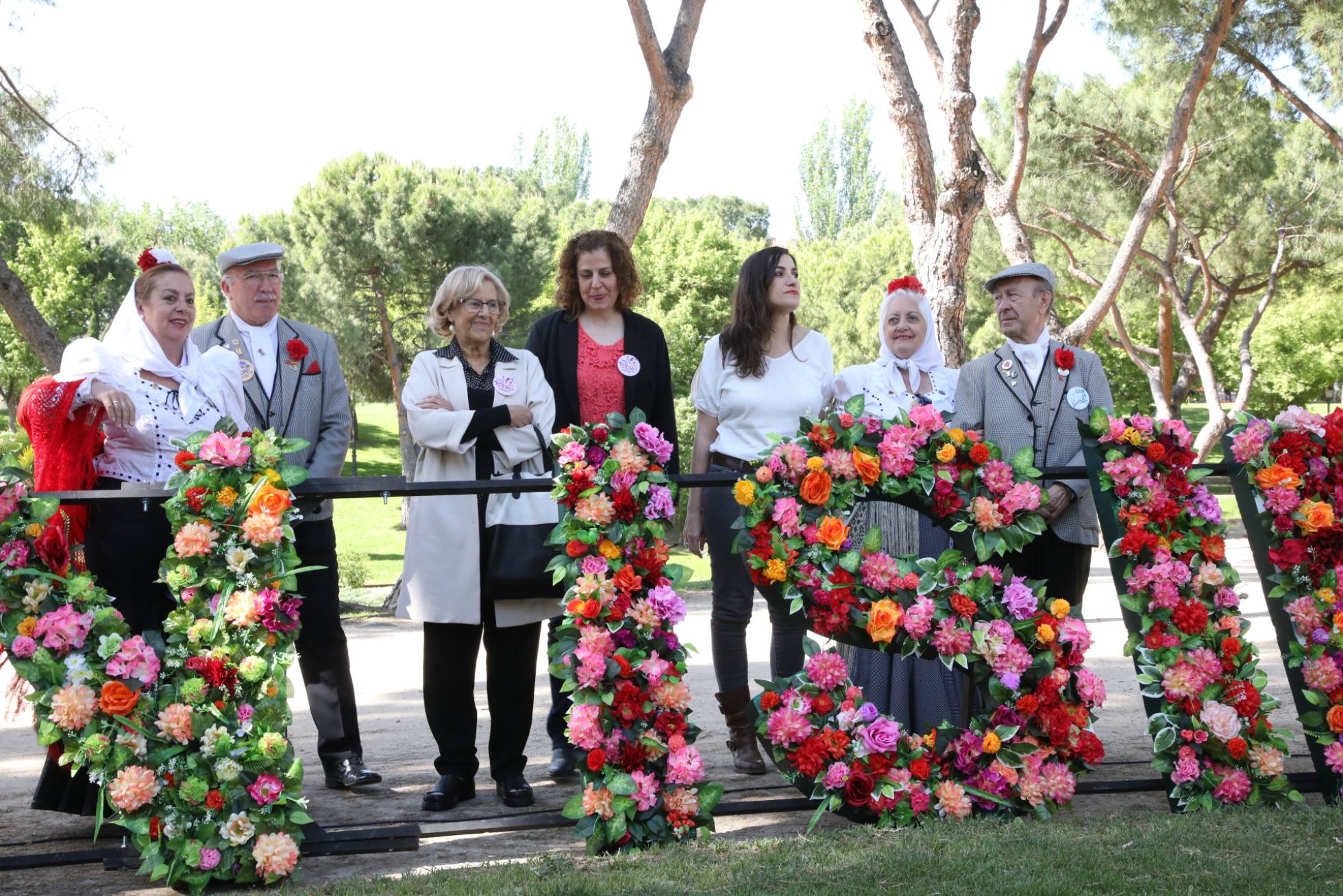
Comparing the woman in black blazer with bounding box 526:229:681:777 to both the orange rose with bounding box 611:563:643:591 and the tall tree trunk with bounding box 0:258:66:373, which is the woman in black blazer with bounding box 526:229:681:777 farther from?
the tall tree trunk with bounding box 0:258:66:373

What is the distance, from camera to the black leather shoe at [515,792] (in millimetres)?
4574

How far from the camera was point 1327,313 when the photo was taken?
32.5 meters

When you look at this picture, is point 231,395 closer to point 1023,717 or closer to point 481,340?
point 481,340

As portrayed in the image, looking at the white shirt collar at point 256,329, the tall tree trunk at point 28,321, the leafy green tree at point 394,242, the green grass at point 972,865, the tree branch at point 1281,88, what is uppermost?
the leafy green tree at point 394,242

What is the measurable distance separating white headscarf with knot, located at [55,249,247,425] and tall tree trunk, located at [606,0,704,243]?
5.26 meters

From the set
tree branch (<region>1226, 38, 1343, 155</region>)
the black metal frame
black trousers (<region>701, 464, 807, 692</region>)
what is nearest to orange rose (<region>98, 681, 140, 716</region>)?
the black metal frame

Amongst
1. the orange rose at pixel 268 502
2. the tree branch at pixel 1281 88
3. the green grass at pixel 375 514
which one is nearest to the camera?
the orange rose at pixel 268 502

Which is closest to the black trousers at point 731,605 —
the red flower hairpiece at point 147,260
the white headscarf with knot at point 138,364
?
the white headscarf with knot at point 138,364

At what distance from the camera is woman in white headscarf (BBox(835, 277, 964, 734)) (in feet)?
15.8

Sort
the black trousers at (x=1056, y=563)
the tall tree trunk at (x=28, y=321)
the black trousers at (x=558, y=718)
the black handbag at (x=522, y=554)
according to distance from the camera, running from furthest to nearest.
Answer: the tall tree trunk at (x=28, y=321) → the black trousers at (x=558, y=718) → the black trousers at (x=1056, y=563) → the black handbag at (x=522, y=554)

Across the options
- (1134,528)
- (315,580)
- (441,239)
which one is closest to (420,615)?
(315,580)

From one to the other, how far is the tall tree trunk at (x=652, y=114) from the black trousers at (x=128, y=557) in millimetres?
5736

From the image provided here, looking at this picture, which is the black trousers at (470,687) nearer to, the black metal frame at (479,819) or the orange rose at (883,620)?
the black metal frame at (479,819)

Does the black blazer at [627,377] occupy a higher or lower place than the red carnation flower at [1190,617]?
higher
